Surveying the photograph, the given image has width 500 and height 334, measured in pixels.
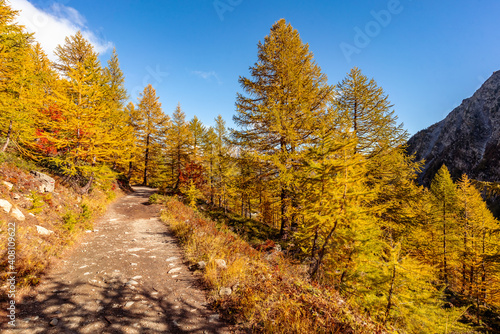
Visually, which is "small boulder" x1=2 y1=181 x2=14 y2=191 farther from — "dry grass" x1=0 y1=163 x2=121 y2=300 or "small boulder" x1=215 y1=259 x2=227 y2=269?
"small boulder" x1=215 y1=259 x2=227 y2=269

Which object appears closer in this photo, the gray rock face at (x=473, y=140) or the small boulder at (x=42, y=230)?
the small boulder at (x=42, y=230)

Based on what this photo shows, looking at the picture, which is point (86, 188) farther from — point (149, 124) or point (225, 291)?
point (149, 124)

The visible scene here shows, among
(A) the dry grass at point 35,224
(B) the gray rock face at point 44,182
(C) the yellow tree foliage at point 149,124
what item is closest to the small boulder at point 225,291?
(A) the dry grass at point 35,224

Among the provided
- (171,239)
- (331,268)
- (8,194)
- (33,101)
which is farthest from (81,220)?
(331,268)

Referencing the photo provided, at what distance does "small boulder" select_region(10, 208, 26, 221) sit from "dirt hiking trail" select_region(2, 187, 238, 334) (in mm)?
1840

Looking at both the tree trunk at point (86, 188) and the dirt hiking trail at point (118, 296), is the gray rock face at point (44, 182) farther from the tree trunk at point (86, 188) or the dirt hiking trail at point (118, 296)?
the dirt hiking trail at point (118, 296)

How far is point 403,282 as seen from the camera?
4.84 metres

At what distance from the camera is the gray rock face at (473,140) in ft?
196

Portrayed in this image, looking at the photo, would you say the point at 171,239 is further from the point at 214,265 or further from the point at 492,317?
the point at 492,317

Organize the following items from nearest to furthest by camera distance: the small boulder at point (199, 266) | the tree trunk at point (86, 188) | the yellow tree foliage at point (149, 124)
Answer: the small boulder at point (199, 266) < the tree trunk at point (86, 188) < the yellow tree foliage at point (149, 124)

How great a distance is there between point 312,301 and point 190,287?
2865mm

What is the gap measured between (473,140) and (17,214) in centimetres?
11048

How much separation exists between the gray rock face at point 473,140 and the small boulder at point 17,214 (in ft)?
299

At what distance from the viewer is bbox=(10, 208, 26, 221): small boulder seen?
19.0ft
